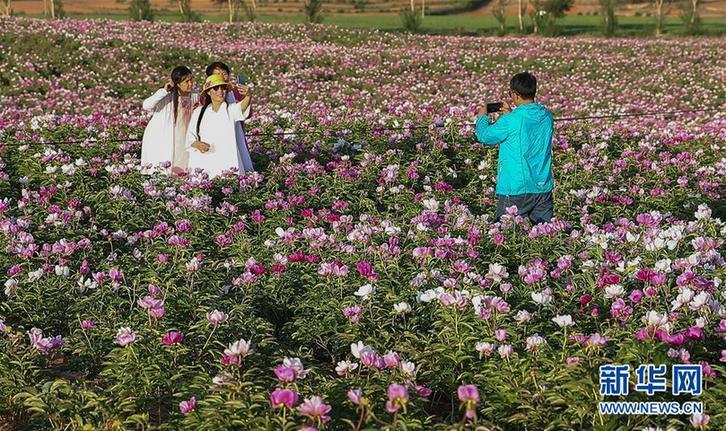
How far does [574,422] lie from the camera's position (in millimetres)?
3527

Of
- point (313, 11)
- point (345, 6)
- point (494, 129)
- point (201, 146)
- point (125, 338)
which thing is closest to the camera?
point (125, 338)

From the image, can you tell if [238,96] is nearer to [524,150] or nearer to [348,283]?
[524,150]

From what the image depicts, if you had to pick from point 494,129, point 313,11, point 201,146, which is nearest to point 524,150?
point 494,129

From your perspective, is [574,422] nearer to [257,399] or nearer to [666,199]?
[257,399]

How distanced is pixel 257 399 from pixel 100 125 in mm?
8308

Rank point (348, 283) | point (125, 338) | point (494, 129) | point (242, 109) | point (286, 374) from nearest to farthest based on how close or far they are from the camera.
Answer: point (286, 374) → point (125, 338) → point (348, 283) → point (494, 129) → point (242, 109)

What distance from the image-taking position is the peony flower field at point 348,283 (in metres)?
3.66

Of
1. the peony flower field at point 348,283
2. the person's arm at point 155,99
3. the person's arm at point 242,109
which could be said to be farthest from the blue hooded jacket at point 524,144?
the person's arm at point 155,99

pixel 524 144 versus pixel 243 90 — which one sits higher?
pixel 243 90

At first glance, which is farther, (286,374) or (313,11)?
(313,11)

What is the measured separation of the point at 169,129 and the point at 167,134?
6 cm

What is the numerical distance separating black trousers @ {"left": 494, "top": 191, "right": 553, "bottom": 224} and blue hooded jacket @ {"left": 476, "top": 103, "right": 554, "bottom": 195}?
5 cm

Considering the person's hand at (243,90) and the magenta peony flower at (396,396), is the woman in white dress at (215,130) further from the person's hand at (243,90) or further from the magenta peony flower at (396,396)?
the magenta peony flower at (396,396)

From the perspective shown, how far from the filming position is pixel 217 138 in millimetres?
8180
